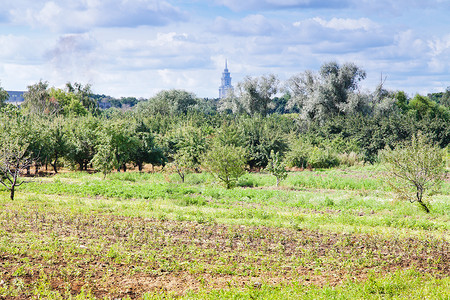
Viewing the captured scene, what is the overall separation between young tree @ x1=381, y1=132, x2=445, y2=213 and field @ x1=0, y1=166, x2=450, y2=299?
2.42ft

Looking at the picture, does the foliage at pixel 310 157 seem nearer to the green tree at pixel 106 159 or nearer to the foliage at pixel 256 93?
the green tree at pixel 106 159

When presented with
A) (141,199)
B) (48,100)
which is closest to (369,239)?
(141,199)

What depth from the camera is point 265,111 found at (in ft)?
235

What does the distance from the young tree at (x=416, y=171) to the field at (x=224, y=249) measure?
2.42 ft

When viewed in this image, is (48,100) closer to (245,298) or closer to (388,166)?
(388,166)

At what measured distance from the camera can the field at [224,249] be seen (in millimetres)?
8656

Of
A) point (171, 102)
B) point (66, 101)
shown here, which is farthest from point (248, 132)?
point (66, 101)

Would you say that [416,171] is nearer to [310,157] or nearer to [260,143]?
[310,157]

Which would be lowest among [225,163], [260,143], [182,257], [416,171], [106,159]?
[182,257]

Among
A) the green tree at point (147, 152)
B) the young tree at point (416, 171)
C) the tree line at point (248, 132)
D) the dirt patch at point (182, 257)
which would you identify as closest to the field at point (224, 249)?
the dirt patch at point (182, 257)

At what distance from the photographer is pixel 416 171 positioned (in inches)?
652

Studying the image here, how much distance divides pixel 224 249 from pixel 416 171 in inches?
366

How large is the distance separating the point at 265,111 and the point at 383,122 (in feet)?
90.6

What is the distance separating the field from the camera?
28.4 ft
